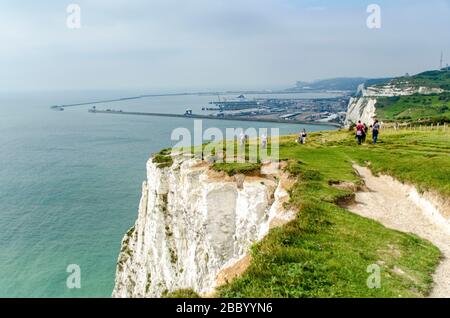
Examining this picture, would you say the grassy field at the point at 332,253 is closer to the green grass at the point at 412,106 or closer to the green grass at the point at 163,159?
the green grass at the point at 163,159

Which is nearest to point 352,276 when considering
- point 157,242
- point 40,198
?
point 157,242

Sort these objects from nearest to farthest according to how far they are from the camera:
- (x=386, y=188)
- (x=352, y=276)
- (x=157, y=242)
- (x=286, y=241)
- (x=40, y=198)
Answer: (x=352, y=276), (x=286, y=241), (x=386, y=188), (x=157, y=242), (x=40, y=198)

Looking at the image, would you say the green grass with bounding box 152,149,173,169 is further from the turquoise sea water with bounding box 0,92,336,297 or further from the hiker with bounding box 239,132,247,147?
the turquoise sea water with bounding box 0,92,336,297

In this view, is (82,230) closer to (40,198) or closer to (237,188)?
(40,198)

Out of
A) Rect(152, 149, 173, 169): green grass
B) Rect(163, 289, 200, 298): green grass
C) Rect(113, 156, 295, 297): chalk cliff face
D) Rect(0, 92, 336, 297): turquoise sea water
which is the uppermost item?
Rect(163, 289, 200, 298): green grass

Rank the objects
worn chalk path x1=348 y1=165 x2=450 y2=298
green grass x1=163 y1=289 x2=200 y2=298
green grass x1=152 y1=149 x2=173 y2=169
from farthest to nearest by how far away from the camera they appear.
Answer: green grass x1=152 y1=149 x2=173 y2=169, worn chalk path x1=348 y1=165 x2=450 y2=298, green grass x1=163 y1=289 x2=200 y2=298

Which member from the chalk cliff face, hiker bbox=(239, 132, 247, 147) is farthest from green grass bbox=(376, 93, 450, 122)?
the chalk cliff face

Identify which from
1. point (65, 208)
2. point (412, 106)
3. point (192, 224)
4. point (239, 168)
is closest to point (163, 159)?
point (192, 224)
